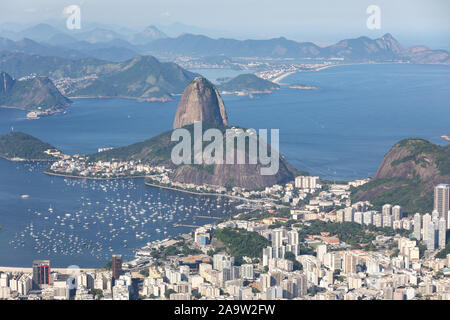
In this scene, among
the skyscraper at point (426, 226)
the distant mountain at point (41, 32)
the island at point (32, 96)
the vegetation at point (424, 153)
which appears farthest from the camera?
the distant mountain at point (41, 32)

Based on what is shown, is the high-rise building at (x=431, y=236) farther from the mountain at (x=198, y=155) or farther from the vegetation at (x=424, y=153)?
the mountain at (x=198, y=155)

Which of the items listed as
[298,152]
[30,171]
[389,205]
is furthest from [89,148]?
[389,205]

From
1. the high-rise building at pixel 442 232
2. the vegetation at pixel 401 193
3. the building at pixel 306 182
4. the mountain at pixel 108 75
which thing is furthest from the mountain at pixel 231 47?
the high-rise building at pixel 442 232

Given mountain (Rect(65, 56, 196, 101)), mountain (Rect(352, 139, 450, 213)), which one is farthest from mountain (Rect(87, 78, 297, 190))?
mountain (Rect(65, 56, 196, 101))

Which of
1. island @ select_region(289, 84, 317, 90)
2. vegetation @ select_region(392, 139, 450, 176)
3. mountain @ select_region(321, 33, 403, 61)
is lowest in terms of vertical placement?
vegetation @ select_region(392, 139, 450, 176)

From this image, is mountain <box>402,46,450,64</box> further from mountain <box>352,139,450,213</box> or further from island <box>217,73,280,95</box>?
mountain <box>352,139,450,213</box>
